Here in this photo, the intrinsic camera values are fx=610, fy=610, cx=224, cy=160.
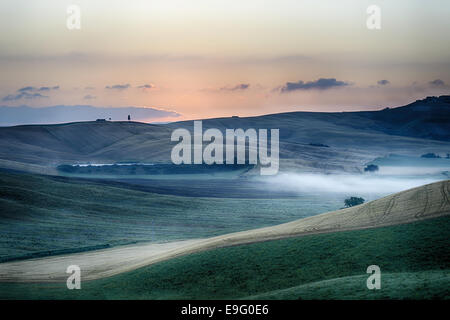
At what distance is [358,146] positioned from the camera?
7584 inches

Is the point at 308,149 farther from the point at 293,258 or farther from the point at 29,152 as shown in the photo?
the point at 293,258

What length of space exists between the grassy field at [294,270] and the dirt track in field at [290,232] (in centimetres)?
150

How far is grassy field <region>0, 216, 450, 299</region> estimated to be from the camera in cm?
2175

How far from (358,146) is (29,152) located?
3939 inches

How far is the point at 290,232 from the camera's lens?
3306 cm

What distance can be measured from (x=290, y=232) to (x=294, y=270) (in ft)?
25.3

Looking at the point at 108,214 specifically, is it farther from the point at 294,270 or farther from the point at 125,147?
the point at 125,147

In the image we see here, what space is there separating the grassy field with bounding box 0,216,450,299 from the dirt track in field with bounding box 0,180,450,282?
1.50 m
